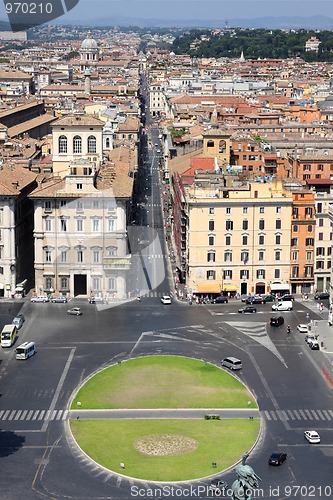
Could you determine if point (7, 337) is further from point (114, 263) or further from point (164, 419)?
point (164, 419)

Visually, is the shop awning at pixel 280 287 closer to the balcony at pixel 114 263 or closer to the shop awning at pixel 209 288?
the shop awning at pixel 209 288

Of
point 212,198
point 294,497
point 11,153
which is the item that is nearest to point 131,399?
point 294,497

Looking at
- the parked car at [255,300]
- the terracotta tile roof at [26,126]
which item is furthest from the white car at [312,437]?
the terracotta tile roof at [26,126]

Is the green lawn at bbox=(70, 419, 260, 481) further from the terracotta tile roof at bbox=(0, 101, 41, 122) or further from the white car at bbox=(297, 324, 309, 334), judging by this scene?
the terracotta tile roof at bbox=(0, 101, 41, 122)

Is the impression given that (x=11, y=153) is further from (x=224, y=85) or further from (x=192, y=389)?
(x=224, y=85)

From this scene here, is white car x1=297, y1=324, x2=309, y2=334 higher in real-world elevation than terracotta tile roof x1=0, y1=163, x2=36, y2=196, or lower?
lower

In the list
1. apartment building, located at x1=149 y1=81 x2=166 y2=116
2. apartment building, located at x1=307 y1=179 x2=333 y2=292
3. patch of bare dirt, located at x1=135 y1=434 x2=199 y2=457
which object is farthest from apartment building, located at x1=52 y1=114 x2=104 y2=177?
apartment building, located at x1=149 y1=81 x2=166 y2=116

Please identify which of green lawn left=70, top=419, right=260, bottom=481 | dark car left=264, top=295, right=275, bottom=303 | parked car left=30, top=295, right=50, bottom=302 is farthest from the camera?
dark car left=264, top=295, right=275, bottom=303

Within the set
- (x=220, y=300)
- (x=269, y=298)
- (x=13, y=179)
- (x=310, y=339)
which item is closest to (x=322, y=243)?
(x=269, y=298)
